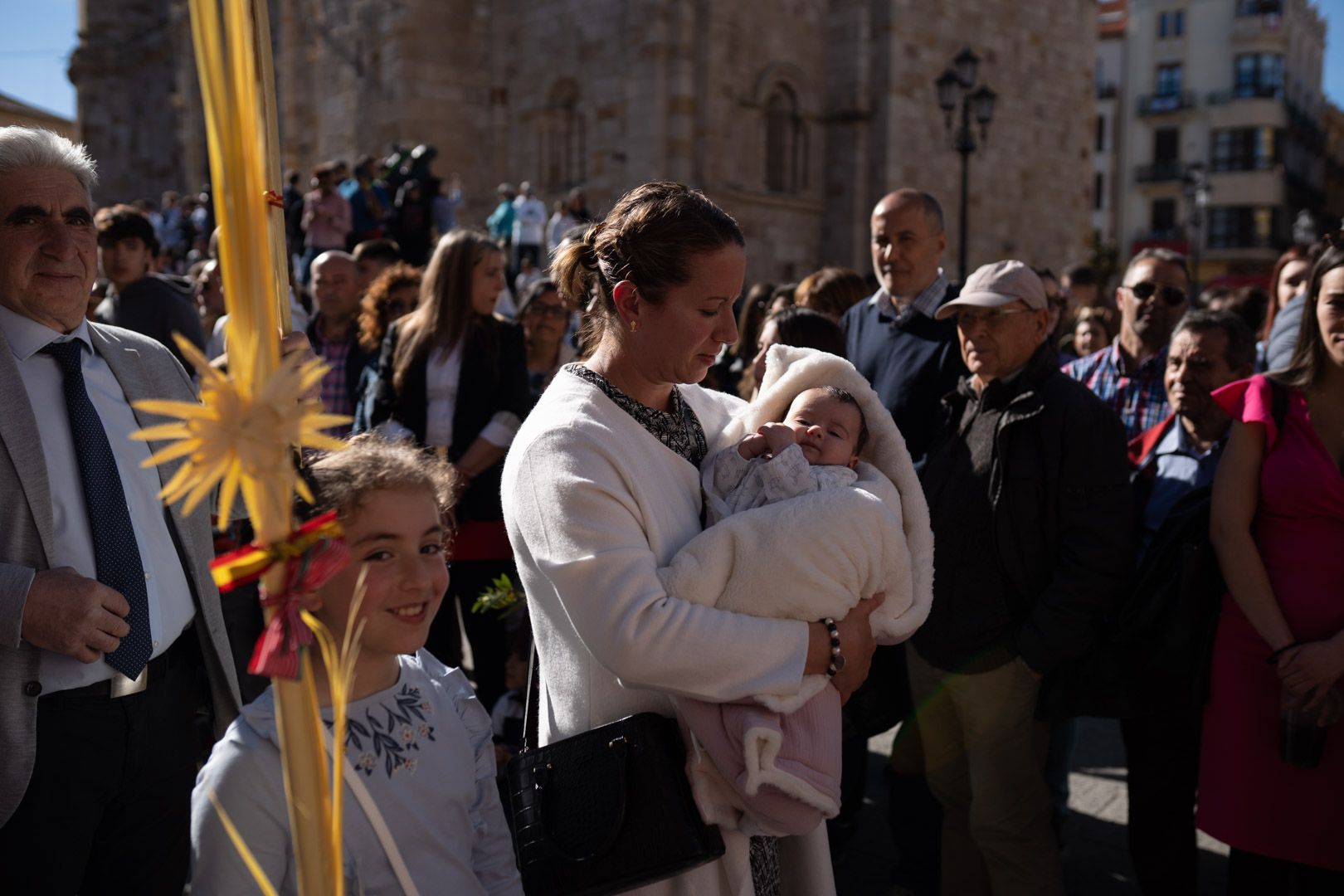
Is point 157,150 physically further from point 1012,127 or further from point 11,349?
point 11,349

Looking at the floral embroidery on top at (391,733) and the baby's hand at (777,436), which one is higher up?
the baby's hand at (777,436)

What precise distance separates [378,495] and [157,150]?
128ft

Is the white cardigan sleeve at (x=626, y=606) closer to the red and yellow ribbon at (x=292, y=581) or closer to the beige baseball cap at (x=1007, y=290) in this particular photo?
the red and yellow ribbon at (x=292, y=581)

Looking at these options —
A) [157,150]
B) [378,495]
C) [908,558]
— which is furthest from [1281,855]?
[157,150]

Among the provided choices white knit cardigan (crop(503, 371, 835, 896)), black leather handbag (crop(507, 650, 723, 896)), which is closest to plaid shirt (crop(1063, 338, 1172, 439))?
white knit cardigan (crop(503, 371, 835, 896))

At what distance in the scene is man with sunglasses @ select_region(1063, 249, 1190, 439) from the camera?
5.02 metres

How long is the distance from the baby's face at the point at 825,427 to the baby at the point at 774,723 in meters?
0.01

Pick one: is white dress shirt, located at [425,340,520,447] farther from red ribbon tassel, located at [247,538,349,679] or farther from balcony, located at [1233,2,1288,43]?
balcony, located at [1233,2,1288,43]

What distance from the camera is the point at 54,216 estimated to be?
7.68ft

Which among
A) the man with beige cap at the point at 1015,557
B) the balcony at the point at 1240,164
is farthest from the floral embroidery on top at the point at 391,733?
the balcony at the point at 1240,164

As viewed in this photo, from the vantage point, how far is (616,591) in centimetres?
181

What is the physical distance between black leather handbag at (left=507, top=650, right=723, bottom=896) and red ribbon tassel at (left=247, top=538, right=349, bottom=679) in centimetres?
116

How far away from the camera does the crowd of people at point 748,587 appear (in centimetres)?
192

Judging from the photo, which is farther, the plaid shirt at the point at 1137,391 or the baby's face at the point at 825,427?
the plaid shirt at the point at 1137,391
